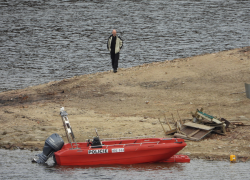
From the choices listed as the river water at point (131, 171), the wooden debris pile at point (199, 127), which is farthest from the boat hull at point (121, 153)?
the wooden debris pile at point (199, 127)

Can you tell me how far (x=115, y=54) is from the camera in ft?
72.5

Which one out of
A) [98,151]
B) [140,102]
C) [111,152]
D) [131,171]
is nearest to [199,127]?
[131,171]

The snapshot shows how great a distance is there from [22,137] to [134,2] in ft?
133

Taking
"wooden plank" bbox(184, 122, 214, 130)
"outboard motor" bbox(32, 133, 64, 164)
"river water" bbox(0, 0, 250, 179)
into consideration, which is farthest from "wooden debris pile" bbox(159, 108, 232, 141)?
"outboard motor" bbox(32, 133, 64, 164)

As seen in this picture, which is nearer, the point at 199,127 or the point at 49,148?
the point at 49,148

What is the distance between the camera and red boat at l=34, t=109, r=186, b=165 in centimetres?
1430

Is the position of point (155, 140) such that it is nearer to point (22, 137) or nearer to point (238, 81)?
point (22, 137)

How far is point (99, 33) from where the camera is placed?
130ft

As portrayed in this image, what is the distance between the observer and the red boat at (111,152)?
14305 mm

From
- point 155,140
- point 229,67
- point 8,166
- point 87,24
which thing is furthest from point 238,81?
point 87,24

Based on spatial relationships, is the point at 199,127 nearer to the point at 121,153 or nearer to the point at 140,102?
the point at 121,153

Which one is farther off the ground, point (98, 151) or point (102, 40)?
point (102, 40)

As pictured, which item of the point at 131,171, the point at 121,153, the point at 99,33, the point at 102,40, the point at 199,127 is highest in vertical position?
the point at 99,33

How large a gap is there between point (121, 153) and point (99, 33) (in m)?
26.3
